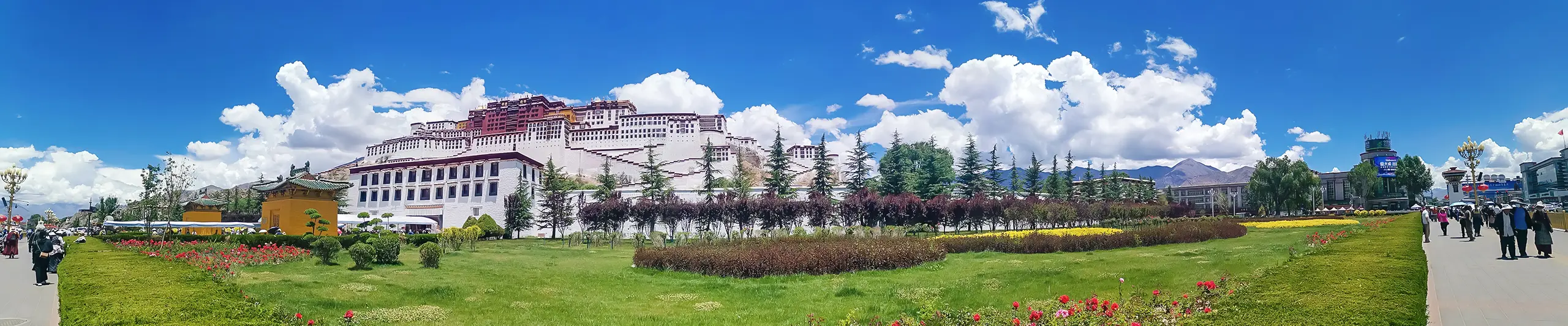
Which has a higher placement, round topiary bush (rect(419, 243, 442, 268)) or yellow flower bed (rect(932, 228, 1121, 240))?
yellow flower bed (rect(932, 228, 1121, 240))

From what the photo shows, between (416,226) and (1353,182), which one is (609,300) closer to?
(416,226)

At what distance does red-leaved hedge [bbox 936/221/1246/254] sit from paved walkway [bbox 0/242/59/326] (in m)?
13.2

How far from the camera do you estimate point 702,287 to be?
1053 centimetres

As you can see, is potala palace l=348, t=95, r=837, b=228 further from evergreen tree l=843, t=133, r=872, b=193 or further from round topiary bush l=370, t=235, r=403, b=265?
round topiary bush l=370, t=235, r=403, b=265

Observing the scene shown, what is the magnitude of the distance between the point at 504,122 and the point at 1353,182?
9817 centimetres

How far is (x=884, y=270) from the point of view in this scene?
39.7 ft

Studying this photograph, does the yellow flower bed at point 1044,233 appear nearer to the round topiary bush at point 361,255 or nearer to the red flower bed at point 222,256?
the round topiary bush at point 361,255

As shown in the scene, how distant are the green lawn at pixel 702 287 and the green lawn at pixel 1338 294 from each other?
150 cm

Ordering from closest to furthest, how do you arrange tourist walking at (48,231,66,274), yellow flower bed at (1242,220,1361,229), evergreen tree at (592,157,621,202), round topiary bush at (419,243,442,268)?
tourist walking at (48,231,66,274), round topiary bush at (419,243,442,268), yellow flower bed at (1242,220,1361,229), evergreen tree at (592,157,621,202)

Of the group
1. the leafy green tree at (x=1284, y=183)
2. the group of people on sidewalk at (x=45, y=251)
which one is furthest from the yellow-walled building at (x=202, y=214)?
the leafy green tree at (x=1284, y=183)

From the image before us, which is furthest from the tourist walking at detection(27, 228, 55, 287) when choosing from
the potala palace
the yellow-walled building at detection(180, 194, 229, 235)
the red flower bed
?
the potala palace

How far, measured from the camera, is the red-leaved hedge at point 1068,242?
15.9m

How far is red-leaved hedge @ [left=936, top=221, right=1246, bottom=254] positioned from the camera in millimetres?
15883

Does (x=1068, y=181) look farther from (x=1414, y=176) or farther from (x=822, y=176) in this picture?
(x=1414, y=176)
